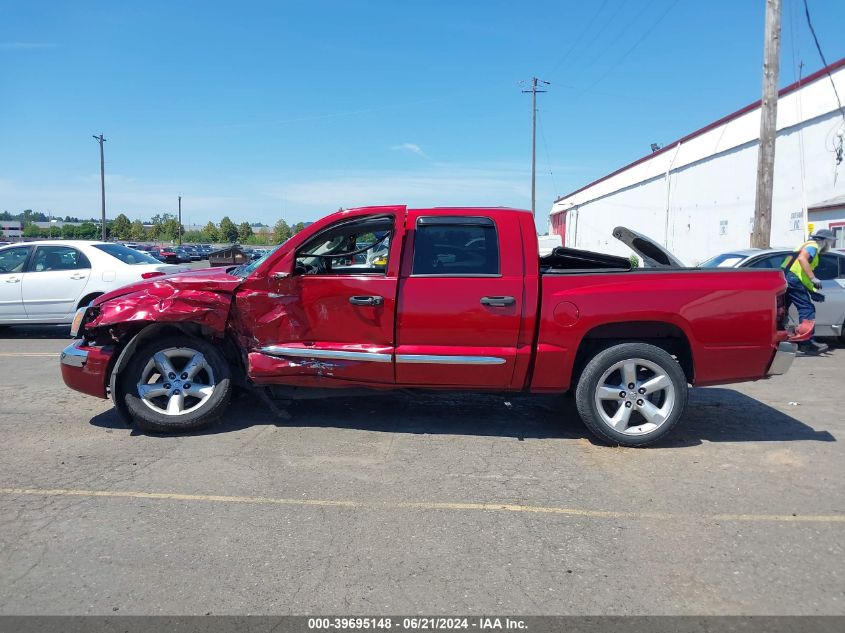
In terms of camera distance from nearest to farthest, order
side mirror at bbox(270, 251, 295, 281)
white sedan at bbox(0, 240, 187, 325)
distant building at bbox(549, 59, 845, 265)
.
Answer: side mirror at bbox(270, 251, 295, 281), white sedan at bbox(0, 240, 187, 325), distant building at bbox(549, 59, 845, 265)

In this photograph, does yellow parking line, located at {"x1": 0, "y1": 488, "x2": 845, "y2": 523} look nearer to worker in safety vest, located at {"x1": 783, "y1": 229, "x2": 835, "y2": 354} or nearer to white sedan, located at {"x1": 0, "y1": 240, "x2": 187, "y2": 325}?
worker in safety vest, located at {"x1": 783, "y1": 229, "x2": 835, "y2": 354}

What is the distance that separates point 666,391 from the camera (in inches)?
199

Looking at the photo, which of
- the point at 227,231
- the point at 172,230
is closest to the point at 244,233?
the point at 227,231

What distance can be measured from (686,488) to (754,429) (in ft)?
5.75

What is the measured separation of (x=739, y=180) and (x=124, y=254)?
65.1 ft

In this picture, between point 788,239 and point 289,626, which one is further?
point 788,239

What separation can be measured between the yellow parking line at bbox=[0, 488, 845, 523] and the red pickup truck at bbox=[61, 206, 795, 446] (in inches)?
44.9

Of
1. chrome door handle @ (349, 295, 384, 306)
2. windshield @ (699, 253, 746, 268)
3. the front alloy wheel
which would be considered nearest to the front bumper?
chrome door handle @ (349, 295, 384, 306)

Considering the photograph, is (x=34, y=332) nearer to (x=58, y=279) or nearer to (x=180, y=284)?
(x=58, y=279)

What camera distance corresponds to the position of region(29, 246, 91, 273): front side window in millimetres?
10562

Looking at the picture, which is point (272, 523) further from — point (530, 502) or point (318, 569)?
point (530, 502)

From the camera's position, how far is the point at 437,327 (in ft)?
16.7

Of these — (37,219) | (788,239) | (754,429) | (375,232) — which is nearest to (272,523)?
(375,232)

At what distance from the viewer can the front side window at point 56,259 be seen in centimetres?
1056
